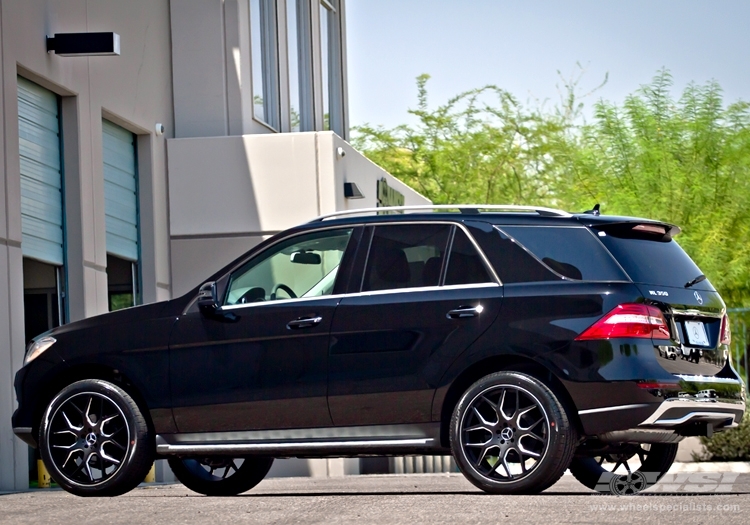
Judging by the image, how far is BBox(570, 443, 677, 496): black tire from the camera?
9078 millimetres

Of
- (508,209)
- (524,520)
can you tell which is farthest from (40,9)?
(524,520)

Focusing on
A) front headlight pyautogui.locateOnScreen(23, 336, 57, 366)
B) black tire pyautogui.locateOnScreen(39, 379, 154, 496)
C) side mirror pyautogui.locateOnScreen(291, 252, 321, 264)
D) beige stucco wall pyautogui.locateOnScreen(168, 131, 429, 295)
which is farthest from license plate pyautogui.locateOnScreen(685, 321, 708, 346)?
beige stucco wall pyautogui.locateOnScreen(168, 131, 429, 295)

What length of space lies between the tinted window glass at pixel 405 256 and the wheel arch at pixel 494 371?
63 centimetres

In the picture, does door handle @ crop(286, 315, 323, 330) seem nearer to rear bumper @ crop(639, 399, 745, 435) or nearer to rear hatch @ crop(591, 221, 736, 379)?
rear hatch @ crop(591, 221, 736, 379)

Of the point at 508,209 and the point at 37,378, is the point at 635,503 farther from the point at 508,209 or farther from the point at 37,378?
the point at 37,378

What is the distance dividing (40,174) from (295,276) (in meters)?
7.34

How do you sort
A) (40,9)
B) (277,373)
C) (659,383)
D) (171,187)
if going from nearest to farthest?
(659,383) < (277,373) < (40,9) < (171,187)

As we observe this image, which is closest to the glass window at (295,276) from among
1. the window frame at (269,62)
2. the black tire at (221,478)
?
the black tire at (221,478)

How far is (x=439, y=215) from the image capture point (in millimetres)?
8594

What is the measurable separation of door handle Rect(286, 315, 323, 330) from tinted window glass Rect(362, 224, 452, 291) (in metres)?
0.36

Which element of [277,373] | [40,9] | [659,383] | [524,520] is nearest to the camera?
[524,520]

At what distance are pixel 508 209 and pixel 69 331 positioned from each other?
3.09m

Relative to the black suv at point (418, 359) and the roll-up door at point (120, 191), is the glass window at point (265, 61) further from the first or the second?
the black suv at point (418, 359)

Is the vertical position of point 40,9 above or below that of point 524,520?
above
